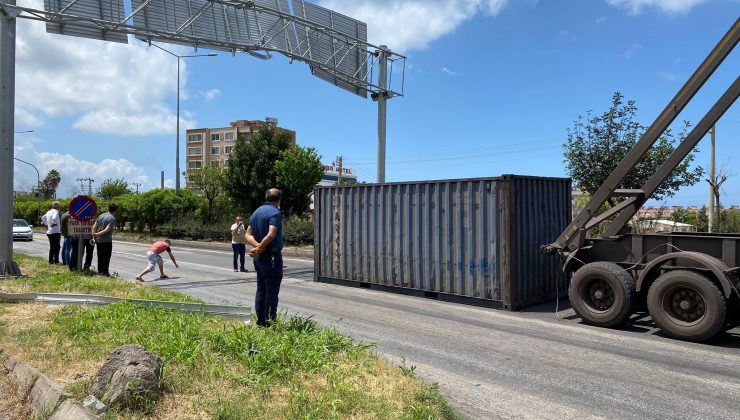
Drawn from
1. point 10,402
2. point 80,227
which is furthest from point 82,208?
point 10,402

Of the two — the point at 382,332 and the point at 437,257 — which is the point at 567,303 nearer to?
the point at 437,257

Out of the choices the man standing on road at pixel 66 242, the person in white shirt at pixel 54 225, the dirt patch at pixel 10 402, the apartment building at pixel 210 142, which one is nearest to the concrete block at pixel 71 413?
the dirt patch at pixel 10 402

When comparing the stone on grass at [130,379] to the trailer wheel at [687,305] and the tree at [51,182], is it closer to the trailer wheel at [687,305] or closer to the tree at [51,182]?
the trailer wheel at [687,305]

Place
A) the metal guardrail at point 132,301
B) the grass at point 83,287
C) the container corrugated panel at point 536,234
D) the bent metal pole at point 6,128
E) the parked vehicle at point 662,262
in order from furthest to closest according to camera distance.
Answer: the bent metal pole at point 6,128 → the container corrugated panel at point 536,234 → the grass at point 83,287 → the metal guardrail at point 132,301 → the parked vehicle at point 662,262

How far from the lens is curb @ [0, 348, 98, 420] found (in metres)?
4.20

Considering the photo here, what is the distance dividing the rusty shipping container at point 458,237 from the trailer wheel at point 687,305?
246cm

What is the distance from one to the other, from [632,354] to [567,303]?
3.69 meters

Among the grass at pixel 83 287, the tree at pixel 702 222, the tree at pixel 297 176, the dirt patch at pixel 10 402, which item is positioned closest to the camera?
the dirt patch at pixel 10 402

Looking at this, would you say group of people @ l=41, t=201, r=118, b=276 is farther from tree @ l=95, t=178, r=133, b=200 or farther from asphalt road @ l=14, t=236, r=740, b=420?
tree @ l=95, t=178, r=133, b=200

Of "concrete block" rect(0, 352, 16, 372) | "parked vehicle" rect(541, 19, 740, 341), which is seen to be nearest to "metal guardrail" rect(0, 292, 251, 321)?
"concrete block" rect(0, 352, 16, 372)

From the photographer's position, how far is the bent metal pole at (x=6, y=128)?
1138 cm

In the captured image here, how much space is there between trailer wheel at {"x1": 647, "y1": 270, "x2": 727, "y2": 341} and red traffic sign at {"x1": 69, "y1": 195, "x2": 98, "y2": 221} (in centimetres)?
1099

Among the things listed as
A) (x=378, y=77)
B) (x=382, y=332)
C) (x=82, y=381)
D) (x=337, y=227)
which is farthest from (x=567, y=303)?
(x=378, y=77)

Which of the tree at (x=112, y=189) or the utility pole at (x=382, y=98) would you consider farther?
the tree at (x=112, y=189)
